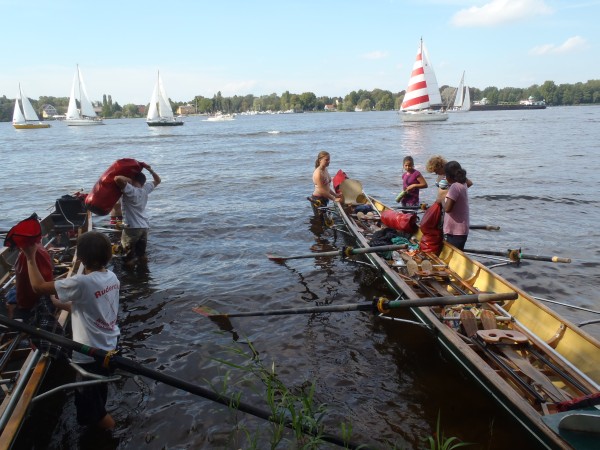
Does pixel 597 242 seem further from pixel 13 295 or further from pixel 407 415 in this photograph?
pixel 13 295

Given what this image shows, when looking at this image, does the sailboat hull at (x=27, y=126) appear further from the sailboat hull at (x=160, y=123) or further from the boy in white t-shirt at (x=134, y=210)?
the boy in white t-shirt at (x=134, y=210)

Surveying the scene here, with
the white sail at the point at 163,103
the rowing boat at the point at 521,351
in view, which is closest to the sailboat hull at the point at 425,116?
the white sail at the point at 163,103

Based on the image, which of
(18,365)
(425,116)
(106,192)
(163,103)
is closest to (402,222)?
(106,192)

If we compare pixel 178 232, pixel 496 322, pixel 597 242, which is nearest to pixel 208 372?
pixel 496 322

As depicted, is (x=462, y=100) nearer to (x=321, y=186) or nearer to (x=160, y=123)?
(x=160, y=123)

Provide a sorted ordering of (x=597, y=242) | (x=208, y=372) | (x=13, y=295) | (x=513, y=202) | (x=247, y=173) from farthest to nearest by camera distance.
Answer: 1. (x=247, y=173)
2. (x=513, y=202)
3. (x=597, y=242)
4. (x=208, y=372)
5. (x=13, y=295)

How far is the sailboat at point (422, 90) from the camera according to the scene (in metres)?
69.2

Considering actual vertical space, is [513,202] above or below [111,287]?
below

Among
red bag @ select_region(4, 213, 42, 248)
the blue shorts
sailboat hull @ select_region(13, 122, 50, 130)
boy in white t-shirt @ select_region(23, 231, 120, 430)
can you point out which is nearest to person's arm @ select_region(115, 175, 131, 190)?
red bag @ select_region(4, 213, 42, 248)

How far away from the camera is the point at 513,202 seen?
1781 cm

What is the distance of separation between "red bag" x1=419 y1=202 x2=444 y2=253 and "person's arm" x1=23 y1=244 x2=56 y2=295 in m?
6.26

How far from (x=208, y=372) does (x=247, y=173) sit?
21814 mm

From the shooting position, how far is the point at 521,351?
542 centimetres

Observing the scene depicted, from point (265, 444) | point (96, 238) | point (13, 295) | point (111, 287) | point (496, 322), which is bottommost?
point (265, 444)
